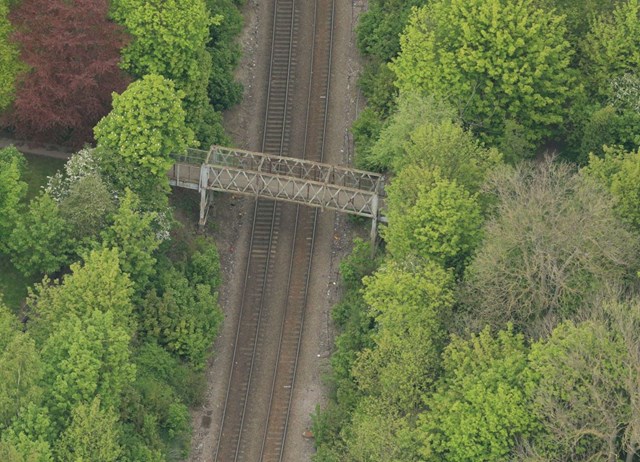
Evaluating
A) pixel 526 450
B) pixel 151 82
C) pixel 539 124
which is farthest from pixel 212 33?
pixel 526 450

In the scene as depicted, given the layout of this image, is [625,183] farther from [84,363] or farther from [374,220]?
[84,363]

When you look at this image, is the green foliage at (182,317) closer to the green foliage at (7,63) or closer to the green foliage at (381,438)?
the green foliage at (381,438)

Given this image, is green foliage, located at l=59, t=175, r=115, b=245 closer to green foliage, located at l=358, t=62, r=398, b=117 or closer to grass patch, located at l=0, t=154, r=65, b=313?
grass patch, located at l=0, t=154, r=65, b=313

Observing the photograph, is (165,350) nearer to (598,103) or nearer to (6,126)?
(6,126)

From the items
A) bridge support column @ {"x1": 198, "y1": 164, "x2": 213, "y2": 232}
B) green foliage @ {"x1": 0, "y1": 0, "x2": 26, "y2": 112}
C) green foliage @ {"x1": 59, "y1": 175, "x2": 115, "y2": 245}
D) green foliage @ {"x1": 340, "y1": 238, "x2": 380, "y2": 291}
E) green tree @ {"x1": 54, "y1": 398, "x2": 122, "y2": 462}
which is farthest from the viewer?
bridge support column @ {"x1": 198, "y1": 164, "x2": 213, "y2": 232}

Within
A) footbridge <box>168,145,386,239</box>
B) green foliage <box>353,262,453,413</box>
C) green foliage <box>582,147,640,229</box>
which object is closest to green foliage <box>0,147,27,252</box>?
footbridge <box>168,145,386,239</box>

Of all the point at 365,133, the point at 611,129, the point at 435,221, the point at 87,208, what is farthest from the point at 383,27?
the point at 87,208
